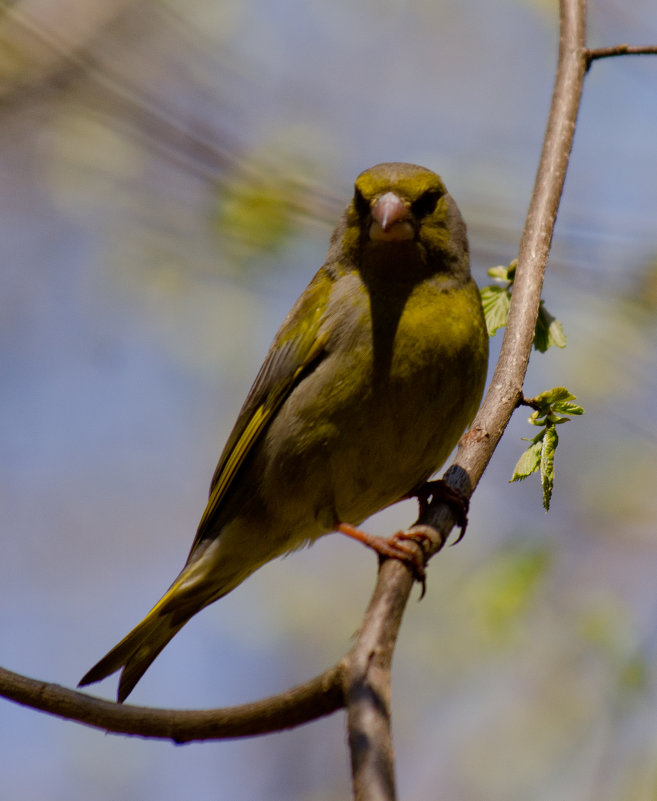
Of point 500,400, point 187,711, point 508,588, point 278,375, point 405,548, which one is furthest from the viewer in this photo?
point 508,588

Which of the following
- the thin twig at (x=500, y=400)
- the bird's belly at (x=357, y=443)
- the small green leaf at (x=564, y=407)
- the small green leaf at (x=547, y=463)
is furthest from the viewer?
the bird's belly at (x=357, y=443)

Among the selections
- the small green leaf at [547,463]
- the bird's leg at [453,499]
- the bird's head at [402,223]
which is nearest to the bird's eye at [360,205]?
the bird's head at [402,223]

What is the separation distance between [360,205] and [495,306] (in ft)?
2.30

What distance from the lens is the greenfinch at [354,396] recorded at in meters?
3.97

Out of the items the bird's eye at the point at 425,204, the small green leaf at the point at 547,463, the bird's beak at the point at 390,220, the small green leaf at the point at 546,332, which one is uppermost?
the bird's eye at the point at 425,204

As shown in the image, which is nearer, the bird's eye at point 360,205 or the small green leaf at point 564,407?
the small green leaf at point 564,407

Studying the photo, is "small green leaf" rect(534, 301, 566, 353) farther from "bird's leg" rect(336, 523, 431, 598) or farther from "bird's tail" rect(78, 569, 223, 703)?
"bird's tail" rect(78, 569, 223, 703)

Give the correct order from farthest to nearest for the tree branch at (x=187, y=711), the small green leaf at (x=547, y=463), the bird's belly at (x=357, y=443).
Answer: the bird's belly at (x=357, y=443) → the small green leaf at (x=547, y=463) → the tree branch at (x=187, y=711)

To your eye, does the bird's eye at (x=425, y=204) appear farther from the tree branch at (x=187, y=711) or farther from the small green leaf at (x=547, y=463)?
the tree branch at (x=187, y=711)

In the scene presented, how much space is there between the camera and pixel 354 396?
3.98 m

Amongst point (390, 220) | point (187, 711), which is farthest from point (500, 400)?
point (187, 711)

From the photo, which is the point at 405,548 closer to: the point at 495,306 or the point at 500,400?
the point at 500,400

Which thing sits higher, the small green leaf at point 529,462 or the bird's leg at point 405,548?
the small green leaf at point 529,462

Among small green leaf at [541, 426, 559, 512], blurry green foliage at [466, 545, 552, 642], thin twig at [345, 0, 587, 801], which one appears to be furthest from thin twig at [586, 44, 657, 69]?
blurry green foliage at [466, 545, 552, 642]
